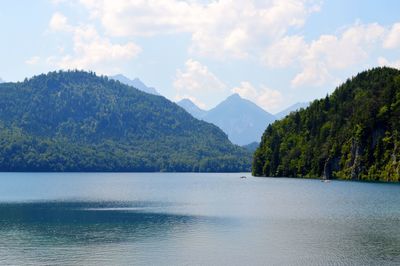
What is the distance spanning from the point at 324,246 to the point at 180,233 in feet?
A: 78.0

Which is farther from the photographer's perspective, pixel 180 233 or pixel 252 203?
pixel 252 203

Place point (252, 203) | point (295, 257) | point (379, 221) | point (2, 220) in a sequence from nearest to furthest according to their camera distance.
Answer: point (295, 257) → point (379, 221) → point (2, 220) → point (252, 203)

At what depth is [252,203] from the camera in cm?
13725

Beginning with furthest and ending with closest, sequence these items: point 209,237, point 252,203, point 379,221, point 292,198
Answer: point 292,198
point 252,203
point 379,221
point 209,237

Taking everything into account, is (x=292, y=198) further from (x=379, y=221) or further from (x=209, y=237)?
(x=209, y=237)

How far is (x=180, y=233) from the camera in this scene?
84375mm

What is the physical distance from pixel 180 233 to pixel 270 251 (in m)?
19.7

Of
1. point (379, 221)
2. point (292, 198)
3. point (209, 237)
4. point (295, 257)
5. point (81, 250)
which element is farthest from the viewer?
point (292, 198)

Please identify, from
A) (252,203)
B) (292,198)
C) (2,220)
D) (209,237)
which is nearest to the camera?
(209,237)

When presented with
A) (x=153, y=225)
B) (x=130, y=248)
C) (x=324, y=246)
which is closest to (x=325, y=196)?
(x=153, y=225)

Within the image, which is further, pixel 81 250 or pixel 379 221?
pixel 379 221

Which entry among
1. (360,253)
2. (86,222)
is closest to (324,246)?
(360,253)

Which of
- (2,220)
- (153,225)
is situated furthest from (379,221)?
(2,220)

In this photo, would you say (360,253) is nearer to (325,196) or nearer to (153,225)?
(153,225)
